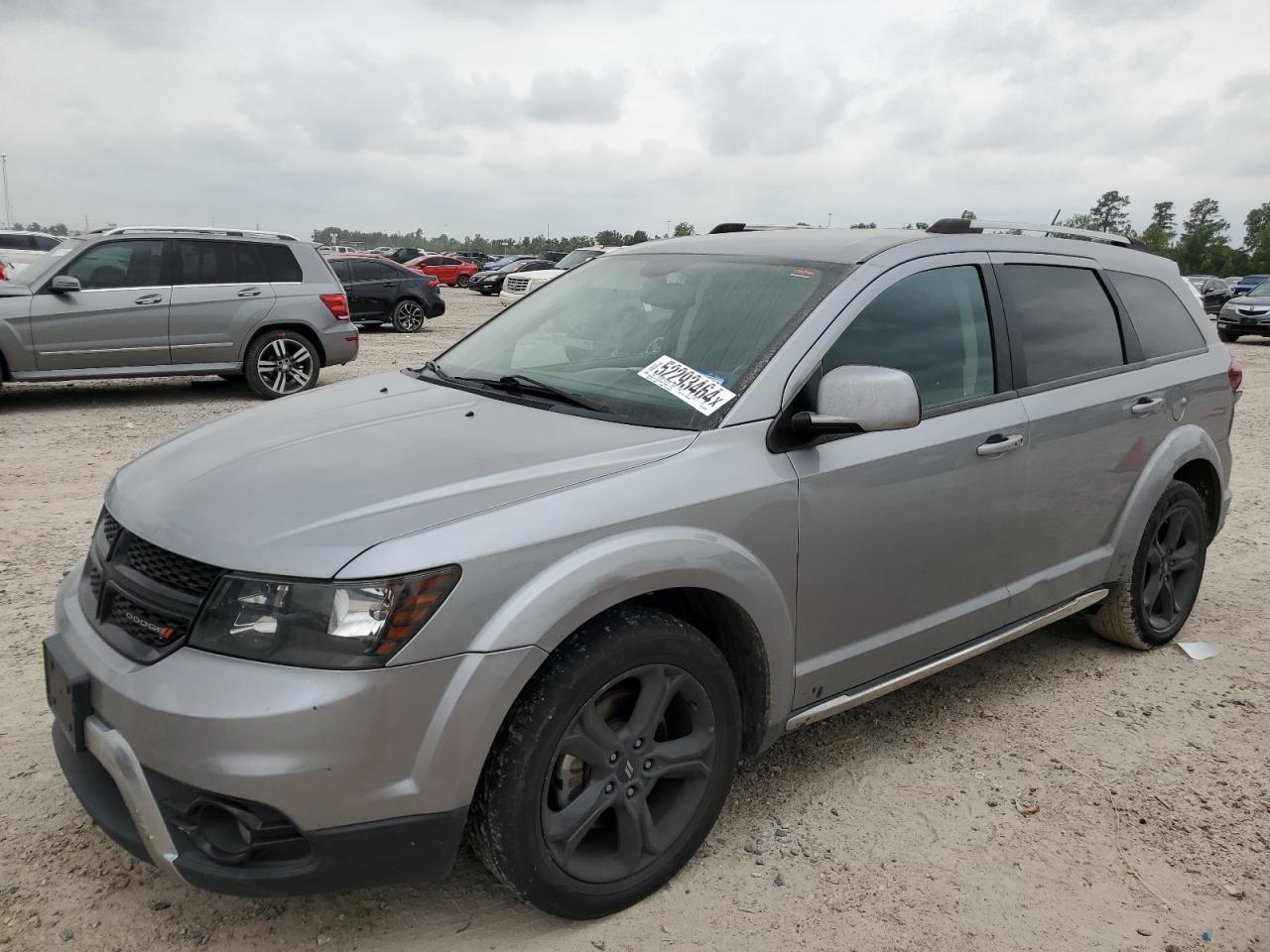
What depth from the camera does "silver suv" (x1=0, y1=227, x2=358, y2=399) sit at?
9641 millimetres

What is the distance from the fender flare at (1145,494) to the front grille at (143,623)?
3.36 m

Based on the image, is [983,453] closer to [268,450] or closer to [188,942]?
[268,450]

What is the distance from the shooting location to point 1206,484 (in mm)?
4520

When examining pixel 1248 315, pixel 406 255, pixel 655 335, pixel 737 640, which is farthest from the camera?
pixel 406 255

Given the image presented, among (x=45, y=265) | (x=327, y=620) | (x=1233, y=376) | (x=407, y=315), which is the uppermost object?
(x=45, y=265)

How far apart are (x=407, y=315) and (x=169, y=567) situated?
1769cm

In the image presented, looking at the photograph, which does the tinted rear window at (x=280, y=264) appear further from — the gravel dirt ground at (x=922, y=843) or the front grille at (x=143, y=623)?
the front grille at (x=143, y=623)

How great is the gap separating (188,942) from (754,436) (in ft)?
6.23

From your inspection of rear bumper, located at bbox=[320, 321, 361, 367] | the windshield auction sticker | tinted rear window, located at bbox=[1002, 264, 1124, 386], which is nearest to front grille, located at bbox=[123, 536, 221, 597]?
the windshield auction sticker

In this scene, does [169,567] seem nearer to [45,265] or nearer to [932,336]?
[932,336]

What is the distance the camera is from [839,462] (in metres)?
2.89

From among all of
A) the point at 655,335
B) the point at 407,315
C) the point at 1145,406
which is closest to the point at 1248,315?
the point at 407,315

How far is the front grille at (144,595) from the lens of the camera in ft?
7.34

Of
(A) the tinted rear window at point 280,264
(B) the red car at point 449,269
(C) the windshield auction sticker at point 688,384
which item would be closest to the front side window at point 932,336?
(C) the windshield auction sticker at point 688,384
